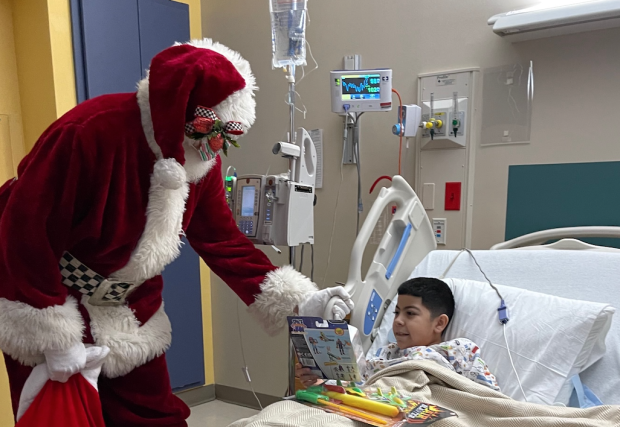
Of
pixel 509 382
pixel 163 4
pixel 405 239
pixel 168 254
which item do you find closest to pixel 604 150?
pixel 405 239

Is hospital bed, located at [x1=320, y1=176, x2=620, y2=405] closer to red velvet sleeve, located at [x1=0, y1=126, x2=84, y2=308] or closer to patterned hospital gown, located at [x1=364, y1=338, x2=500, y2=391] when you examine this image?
patterned hospital gown, located at [x1=364, y1=338, x2=500, y2=391]

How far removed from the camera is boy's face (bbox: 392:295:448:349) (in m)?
1.81

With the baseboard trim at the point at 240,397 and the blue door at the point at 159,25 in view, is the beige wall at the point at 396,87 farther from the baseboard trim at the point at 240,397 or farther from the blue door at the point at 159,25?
the blue door at the point at 159,25

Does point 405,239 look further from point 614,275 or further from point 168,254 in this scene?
point 168,254

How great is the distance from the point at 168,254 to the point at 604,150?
6.30ft

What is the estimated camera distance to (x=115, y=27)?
2.70m

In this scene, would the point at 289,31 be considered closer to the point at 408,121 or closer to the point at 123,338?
the point at 408,121

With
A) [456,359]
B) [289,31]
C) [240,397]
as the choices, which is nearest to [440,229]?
[456,359]

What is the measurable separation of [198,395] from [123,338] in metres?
2.16

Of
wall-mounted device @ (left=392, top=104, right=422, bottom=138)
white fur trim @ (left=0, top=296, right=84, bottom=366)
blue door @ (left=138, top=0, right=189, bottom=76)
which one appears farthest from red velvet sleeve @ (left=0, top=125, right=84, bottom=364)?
blue door @ (left=138, top=0, right=189, bottom=76)

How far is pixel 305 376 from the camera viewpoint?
1.42 metres

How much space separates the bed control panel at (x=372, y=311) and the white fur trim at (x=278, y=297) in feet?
→ 1.28

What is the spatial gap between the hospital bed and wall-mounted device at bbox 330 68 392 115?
17.5 inches

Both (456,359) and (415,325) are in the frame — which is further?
(415,325)
